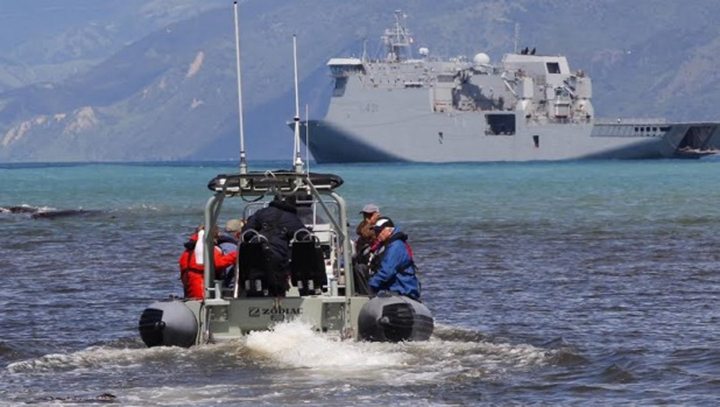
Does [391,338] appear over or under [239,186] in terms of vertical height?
under

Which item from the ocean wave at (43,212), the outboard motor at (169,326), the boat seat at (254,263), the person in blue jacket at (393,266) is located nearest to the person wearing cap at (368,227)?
the person in blue jacket at (393,266)

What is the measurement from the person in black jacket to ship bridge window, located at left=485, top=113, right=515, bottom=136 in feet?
440

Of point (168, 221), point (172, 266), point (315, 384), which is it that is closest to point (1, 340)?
point (315, 384)

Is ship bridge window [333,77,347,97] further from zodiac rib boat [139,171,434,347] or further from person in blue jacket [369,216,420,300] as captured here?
zodiac rib boat [139,171,434,347]

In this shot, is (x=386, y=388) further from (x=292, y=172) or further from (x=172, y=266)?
(x=172, y=266)

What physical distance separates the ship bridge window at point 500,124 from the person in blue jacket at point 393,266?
13290cm

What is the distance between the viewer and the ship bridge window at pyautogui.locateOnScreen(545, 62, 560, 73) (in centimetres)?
16200

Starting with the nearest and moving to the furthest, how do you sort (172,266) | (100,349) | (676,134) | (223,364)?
(223,364) → (100,349) → (172,266) → (676,134)

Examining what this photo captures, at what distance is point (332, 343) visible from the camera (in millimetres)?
19688

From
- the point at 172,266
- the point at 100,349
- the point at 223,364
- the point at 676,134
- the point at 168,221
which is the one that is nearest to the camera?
the point at 223,364

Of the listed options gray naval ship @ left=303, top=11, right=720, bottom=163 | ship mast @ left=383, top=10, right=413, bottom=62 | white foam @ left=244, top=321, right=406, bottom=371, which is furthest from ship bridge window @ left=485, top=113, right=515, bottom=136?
white foam @ left=244, top=321, right=406, bottom=371

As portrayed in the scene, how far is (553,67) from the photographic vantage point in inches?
6422

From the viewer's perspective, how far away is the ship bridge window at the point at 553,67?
531 feet

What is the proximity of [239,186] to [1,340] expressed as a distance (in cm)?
434
